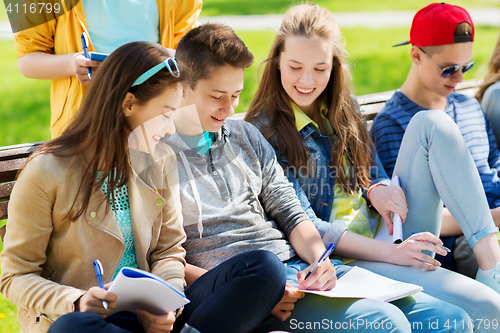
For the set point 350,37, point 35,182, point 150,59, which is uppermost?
point 150,59

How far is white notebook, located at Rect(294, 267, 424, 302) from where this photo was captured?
1.82 metres

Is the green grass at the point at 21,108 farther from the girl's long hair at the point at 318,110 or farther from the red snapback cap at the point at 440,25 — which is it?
the red snapback cap at the point at 440,25

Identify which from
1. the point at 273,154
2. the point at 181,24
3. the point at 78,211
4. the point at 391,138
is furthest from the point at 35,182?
the point at 391,138

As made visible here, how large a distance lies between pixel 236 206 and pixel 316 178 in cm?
54

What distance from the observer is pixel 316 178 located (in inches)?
94.9

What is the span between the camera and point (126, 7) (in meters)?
2.27

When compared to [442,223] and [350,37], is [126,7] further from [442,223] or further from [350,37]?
[350,37]

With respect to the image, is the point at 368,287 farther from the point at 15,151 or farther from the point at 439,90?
the point at 15,151

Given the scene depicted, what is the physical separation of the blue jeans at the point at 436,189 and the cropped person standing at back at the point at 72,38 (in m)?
1.25

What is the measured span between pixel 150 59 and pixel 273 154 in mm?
798

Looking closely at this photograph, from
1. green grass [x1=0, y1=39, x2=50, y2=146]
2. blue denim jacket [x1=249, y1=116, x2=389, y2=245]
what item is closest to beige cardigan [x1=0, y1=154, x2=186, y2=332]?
blue denim jacket [x1=249, y1=116, x2=389, y2=245]

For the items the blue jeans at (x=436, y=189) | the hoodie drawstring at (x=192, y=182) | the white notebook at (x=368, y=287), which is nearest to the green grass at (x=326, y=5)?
the blue jeans at (x=436, y=189)

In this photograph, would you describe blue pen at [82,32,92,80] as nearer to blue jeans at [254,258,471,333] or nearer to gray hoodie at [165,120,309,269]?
gray hoodie at [165,120,309,269]

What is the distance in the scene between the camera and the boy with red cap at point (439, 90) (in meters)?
2.73
